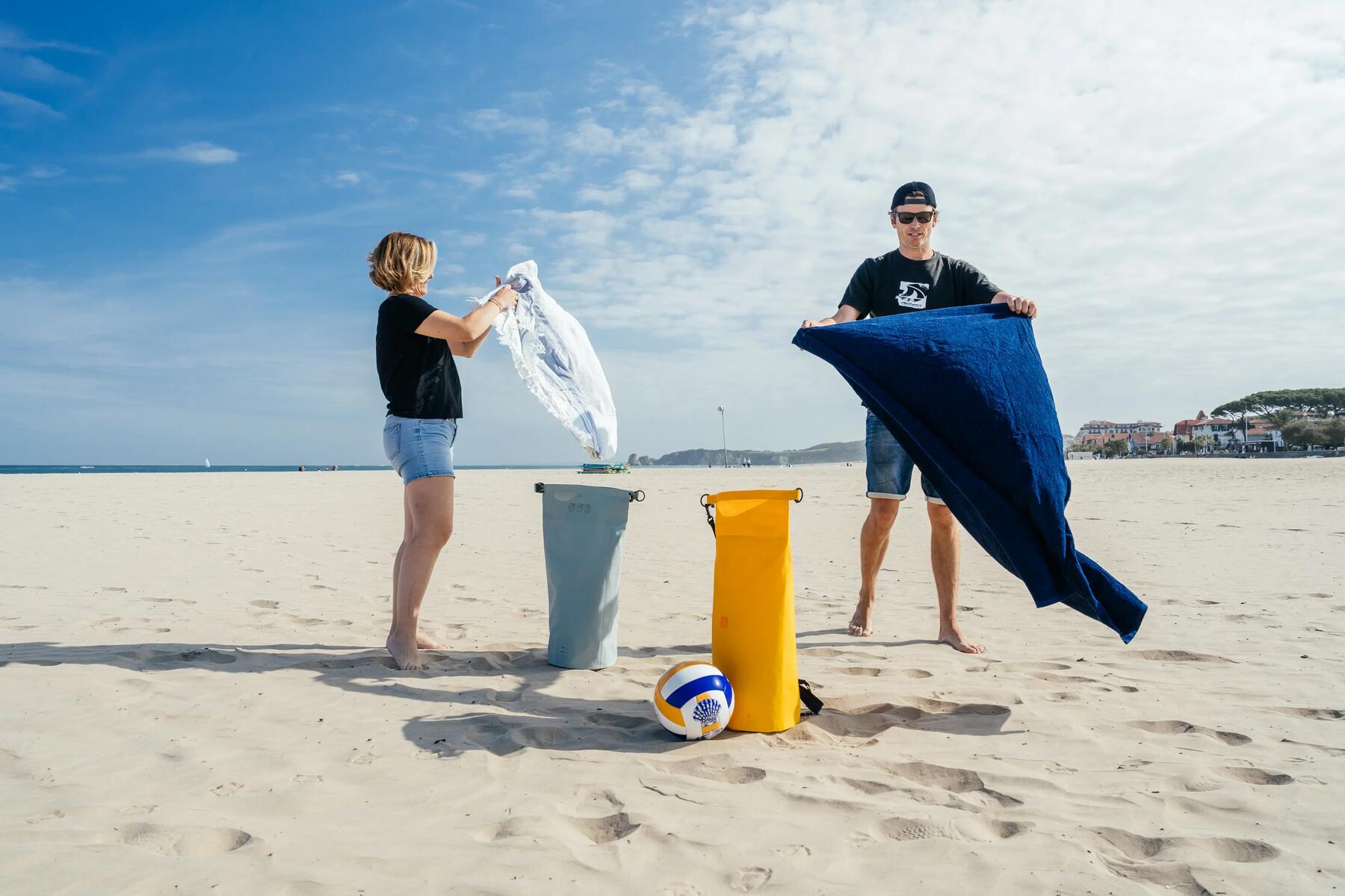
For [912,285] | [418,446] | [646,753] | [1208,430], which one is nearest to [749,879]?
[646,753]

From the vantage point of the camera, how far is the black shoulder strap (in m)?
2.87

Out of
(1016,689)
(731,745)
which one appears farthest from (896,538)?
(731,745)

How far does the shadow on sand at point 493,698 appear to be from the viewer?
2686mm

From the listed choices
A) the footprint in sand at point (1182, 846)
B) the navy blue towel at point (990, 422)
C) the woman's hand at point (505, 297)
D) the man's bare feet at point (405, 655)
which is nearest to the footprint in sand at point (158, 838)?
the man's bare feet at point (405, 655)

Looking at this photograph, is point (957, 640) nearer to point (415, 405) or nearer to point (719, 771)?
point (719, 771)

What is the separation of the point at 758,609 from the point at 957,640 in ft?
5.24

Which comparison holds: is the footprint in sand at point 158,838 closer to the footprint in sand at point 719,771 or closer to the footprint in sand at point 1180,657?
the footprint in sand at point 719,771

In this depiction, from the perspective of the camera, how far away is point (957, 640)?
388 centimetres

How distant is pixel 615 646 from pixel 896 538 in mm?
5748

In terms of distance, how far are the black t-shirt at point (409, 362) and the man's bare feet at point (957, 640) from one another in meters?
2.75

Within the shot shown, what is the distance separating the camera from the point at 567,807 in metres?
2.13

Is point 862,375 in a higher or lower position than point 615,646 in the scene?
higher

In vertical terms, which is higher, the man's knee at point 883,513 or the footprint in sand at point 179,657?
the man's knee at point 883,513

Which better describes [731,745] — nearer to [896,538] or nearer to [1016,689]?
[1016,689]
